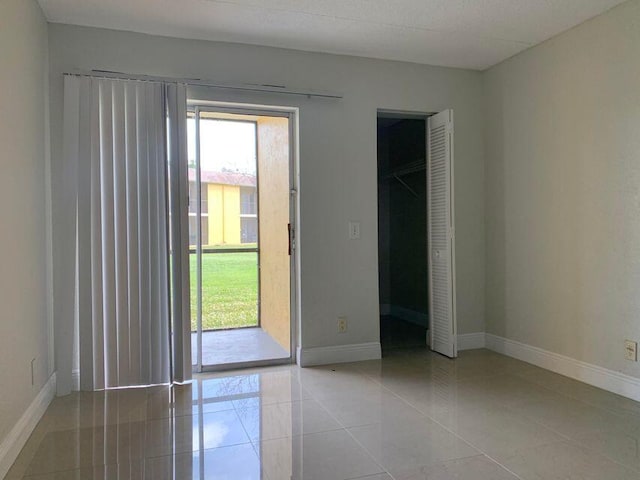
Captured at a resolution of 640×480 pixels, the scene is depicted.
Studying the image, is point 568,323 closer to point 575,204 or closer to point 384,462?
point 575,204

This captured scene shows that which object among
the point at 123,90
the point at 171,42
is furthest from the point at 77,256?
the point at 171,42

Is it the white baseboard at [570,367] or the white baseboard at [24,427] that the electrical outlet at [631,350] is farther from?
the white baseboard at [24,427]

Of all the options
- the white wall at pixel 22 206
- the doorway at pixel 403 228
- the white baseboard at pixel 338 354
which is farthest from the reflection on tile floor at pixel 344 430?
the doorway at pixel 403 228

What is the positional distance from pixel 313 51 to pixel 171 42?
3.60ft

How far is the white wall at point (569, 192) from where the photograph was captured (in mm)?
2984

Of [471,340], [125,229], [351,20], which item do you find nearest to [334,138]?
[351,20]

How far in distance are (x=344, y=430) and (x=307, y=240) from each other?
63.8 inches

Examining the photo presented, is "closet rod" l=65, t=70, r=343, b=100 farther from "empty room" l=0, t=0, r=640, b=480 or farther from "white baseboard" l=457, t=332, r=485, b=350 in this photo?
"white baseboard" l=457, t=332, r=485, b=350

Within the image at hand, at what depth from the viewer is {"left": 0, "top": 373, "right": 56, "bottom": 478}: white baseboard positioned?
2131 millimetres

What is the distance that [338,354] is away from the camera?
3854mm

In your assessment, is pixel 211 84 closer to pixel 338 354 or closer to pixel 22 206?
pixel 22 206

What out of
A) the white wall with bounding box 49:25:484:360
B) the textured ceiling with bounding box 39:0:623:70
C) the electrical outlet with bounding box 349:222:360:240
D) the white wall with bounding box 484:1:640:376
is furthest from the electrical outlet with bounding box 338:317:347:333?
the textured ceiling with bounding box 39:0:623:70

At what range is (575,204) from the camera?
3348 mm

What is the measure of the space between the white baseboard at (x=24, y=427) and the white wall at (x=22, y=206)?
5 centimetres
